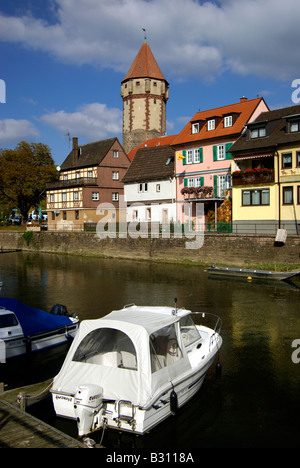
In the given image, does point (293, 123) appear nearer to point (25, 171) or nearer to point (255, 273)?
point (255, 273)

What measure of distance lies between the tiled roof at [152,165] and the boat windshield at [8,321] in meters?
35.9

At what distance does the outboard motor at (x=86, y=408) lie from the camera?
28.0 feet

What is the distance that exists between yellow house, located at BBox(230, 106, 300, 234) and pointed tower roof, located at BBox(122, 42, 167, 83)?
1540 inches

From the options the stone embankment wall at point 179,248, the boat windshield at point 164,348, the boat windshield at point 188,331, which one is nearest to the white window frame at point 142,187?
the stone embankment wall at point 179,248

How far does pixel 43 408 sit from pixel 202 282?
20.8m

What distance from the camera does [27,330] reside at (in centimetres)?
1445

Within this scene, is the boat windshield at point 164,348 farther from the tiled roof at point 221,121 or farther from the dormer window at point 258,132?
the tiled roof at point 221,121

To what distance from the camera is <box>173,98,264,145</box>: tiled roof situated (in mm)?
41656

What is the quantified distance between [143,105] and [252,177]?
1597 inches

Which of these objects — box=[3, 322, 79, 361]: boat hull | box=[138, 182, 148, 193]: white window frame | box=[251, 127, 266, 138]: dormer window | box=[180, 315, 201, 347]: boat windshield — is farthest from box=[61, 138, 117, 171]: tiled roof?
box=[180, 315, 201, 347]: boat windshield

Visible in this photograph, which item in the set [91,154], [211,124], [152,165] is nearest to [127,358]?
[211,124]

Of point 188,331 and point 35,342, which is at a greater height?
point 188,331
